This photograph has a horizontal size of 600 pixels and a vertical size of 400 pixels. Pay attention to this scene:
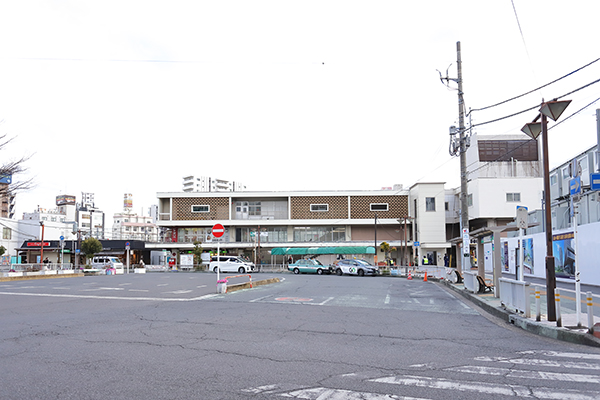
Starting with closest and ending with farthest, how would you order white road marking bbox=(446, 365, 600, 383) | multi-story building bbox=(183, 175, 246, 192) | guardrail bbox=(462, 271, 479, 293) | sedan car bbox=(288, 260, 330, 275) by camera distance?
1. white road marking bbox=(446, 365, 600, 383)
2. guardrail bbox=(462, 271, 479, 293)
3. sedan car bbox=(288, 260, 330, 275)
4. multi-story building bbox=(183, 175, 246, 192)

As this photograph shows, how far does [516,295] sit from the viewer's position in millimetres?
12727

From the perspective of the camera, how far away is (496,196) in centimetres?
5931

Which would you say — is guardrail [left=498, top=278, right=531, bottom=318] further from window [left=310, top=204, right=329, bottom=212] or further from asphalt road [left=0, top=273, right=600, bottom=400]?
window [left=310, top=204, right=329, bottom=212]

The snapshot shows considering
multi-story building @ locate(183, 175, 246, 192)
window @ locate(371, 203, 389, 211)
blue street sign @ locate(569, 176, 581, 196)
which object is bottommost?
blue street sign @ locate(569, 176, 581, 196)

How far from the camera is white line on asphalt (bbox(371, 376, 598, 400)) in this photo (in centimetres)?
561

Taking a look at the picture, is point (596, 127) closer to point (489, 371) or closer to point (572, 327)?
point (572, 327)

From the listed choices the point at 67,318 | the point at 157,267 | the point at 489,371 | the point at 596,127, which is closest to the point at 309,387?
the point at 489,371

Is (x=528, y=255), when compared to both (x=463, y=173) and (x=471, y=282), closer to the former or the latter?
(x=463, y=173)

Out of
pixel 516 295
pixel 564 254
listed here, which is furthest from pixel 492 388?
pixel 564 254

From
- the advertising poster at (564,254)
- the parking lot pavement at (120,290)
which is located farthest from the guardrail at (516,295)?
the advertising poster at (564,254)

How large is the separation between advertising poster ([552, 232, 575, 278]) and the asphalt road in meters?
18.1

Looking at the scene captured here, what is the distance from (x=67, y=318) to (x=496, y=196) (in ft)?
183

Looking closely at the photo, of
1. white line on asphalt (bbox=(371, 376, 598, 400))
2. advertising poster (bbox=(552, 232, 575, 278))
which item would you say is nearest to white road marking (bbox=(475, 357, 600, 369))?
white line on asphalt (bbox=(371, 376, 598, 400))

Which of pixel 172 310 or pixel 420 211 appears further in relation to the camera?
pixel 420 211
